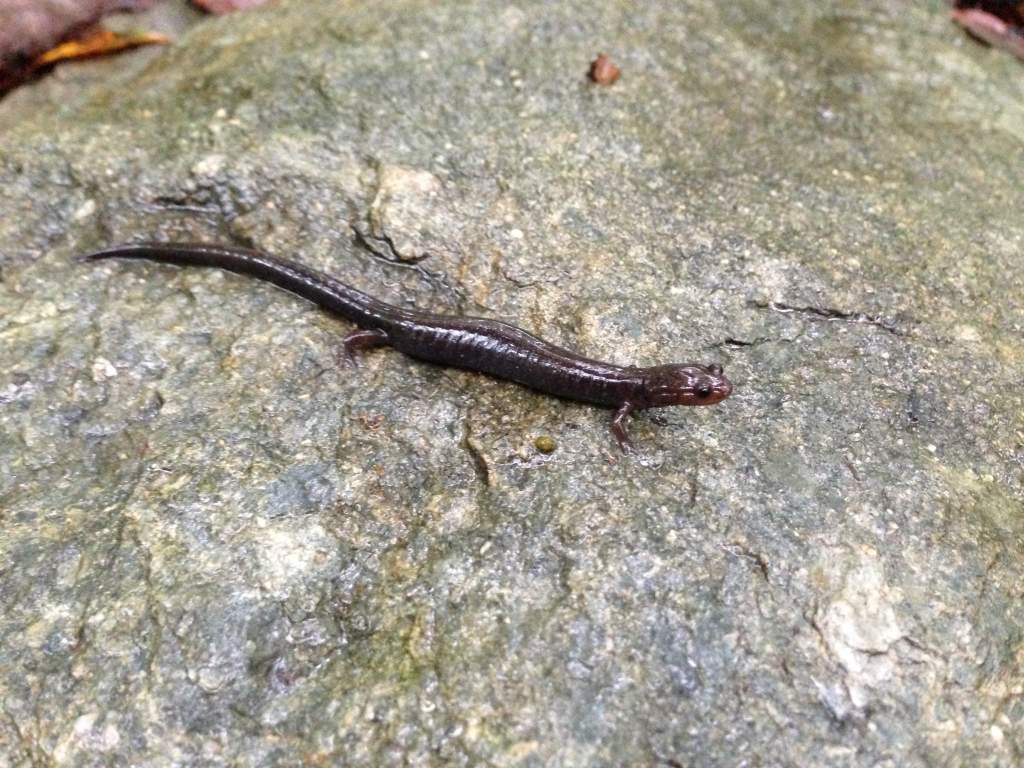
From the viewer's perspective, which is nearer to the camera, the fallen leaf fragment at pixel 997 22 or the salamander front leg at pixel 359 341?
the salamander front leg at pixel 359 341

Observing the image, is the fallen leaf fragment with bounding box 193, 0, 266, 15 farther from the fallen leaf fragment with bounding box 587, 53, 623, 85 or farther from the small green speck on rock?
the small green speck on rock

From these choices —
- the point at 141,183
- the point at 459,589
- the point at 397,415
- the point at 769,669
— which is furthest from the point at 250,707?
the point at 141,183

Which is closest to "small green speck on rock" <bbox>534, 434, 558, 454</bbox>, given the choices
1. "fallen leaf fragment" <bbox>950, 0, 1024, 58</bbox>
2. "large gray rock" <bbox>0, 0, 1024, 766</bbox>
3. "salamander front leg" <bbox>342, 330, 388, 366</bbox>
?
"large gray rock" <bbox>0, 0, 1024, 766</bbox>

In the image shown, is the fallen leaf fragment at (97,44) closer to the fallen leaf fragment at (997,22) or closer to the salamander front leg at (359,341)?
the salamander front leg at (359,341)

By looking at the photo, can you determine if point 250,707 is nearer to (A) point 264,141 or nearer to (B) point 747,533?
(B) point 747,533

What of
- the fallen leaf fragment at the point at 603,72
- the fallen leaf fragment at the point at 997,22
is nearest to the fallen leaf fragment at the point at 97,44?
the fallen leaf fragment at the point at 603,72
